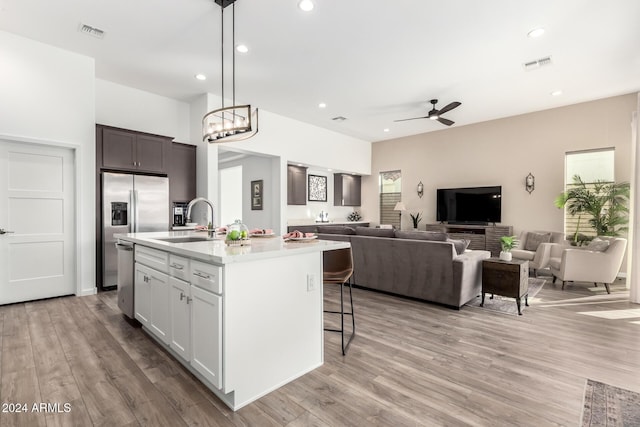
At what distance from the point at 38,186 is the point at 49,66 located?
5.17 ft

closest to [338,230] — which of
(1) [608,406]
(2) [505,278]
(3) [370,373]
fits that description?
(2) [505,278]

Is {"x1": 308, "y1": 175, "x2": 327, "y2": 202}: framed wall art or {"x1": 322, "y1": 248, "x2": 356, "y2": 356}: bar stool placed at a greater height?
{"x1": 308, "y1": 175, "x2": 327, "y2": 202}: framed wall art

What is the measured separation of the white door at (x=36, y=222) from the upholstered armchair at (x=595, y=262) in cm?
727

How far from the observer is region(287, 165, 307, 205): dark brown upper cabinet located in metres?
7.27

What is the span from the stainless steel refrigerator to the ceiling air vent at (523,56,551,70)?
5789 millimetres

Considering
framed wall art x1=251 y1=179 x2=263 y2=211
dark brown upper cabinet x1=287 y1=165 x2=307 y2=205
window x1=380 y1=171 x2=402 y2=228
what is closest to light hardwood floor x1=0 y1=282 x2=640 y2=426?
framed wall art x1=251 y1=179 x2=263 y2=211

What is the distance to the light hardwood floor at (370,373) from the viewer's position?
6.04 feet

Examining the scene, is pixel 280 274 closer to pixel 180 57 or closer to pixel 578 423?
pixel 578 423

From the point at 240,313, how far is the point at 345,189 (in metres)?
7.30

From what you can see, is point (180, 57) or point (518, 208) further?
point (518, 208)

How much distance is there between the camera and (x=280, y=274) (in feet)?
7.08

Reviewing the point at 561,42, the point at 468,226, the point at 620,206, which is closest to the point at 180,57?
the point at 561,42

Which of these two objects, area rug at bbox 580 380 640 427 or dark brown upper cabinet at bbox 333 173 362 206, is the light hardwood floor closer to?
area rug at bbox 580 380 640 427

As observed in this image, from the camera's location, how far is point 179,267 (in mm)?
2279
